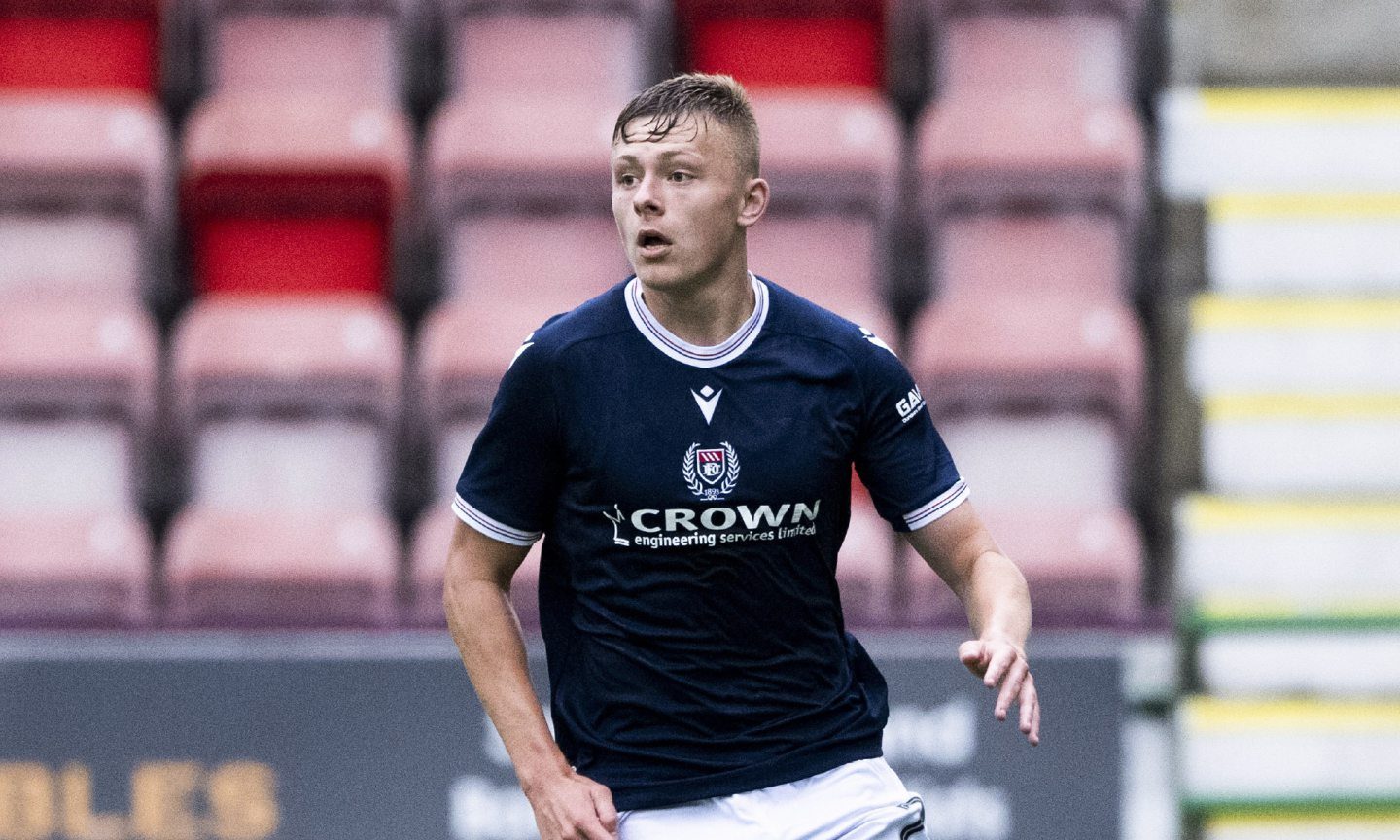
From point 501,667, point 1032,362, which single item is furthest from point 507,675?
point 1032,362

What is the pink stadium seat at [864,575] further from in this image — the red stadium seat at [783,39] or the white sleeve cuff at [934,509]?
the white sleeve cuff at [934,509]

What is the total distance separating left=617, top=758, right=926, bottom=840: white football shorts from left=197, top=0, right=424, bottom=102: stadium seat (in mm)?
3091

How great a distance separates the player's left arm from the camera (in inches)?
87.3

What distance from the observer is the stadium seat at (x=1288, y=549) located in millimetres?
4668

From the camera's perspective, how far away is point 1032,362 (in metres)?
4.68

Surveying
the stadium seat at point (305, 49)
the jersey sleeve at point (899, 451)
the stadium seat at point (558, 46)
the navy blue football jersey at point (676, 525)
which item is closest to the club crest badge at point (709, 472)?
the navy blue football jersey at point (676, 525)

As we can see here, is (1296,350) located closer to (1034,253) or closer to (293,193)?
(1034,253)

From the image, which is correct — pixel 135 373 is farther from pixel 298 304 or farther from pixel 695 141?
pixel 695 141

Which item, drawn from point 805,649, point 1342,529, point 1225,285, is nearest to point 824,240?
point 1225,285

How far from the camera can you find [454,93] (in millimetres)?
5090

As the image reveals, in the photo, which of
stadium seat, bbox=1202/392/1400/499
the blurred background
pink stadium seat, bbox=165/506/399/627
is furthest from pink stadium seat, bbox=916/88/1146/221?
pink stadium seat, bbox=165/506/399/627

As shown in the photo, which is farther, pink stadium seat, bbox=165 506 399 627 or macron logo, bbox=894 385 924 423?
pink stadium seat, bbox=165 506 399 627

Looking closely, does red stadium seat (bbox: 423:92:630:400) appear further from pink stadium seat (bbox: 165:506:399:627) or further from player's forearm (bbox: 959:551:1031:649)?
player's forearm (bbox: 959:551:1031:649)

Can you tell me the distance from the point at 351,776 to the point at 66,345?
1281mm
